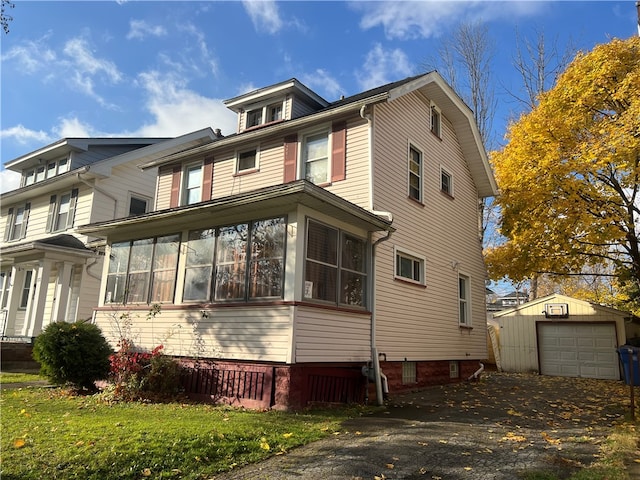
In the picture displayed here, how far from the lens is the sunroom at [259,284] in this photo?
8.26 m

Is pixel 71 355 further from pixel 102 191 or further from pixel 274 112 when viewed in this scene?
pixel 102 191

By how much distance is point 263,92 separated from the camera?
14.3m

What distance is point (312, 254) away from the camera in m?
8.80

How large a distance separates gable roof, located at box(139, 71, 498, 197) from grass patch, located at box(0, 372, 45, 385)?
22.8 ft

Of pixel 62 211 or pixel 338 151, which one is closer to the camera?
pixel 338 151

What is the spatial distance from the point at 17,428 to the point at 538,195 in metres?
14.3

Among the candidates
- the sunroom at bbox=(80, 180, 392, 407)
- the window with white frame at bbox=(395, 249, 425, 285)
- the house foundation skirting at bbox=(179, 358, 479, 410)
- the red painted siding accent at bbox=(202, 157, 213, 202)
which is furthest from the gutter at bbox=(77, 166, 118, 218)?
the window with white frame at bbox=(395, 249, 425, 285)

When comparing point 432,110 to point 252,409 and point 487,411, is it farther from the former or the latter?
point 252,409

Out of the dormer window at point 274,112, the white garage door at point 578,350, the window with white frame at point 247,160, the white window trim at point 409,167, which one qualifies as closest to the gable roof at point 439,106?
the window with white frame at point 247,160

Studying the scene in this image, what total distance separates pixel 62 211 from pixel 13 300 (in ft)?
12.5

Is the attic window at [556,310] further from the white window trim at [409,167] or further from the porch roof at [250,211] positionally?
the porch roof at [250,211]

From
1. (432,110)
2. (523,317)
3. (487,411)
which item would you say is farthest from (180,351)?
(523,317)

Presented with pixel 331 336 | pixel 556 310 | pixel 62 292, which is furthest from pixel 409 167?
pixel 62 292

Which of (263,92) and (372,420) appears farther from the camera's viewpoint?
(263,92)
